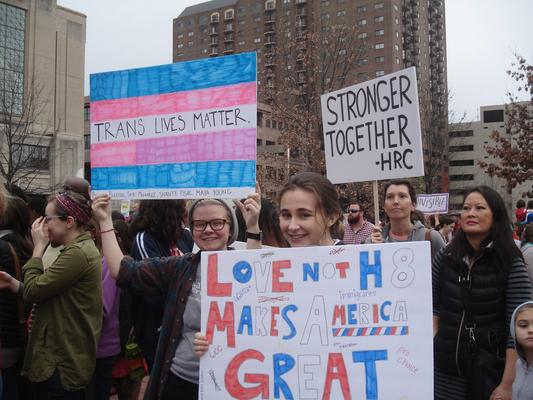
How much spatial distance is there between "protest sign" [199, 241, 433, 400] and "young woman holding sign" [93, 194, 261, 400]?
0.21 metres

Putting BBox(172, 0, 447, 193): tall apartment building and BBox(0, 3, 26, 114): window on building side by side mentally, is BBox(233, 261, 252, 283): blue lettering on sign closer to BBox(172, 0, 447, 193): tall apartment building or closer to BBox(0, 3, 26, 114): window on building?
BBox(0, 3, 26, 114): window on building

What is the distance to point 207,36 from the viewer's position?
117m

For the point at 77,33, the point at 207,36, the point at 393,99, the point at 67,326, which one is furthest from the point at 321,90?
the point at 207,36

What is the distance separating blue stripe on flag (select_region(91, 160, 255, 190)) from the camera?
3.35 m

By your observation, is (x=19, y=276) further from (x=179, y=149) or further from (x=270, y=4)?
(x=270, y=4)

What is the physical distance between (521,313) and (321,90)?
50.2ft

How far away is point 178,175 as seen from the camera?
11.6 feet

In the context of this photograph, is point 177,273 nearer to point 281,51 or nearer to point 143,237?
point 143,237

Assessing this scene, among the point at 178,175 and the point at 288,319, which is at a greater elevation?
the point at 178,175

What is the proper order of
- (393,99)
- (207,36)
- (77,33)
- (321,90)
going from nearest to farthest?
(393,99) < (321,90) < (77,33) < (207,36)

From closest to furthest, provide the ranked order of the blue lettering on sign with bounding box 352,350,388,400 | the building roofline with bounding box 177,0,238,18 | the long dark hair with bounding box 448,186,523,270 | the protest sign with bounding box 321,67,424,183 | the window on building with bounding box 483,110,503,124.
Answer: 1. the blue lettering on sign with bounding box 352,350,388,400
2. the long dark hair with bounding box 448,186,523,270
3. the protest sign with bounding box 321,67,424,183
4. the window on building with bounding box 483,110,503,124
5. the building roofline with bounding box 177,0,238,18

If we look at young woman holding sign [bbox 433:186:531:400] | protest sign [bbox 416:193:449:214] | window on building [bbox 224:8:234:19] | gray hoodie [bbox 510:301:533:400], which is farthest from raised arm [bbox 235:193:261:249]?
window on building [bbox 224:8:234:19]

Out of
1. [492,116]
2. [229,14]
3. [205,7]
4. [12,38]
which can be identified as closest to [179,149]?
[12,38]

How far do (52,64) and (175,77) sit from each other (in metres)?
43.0
